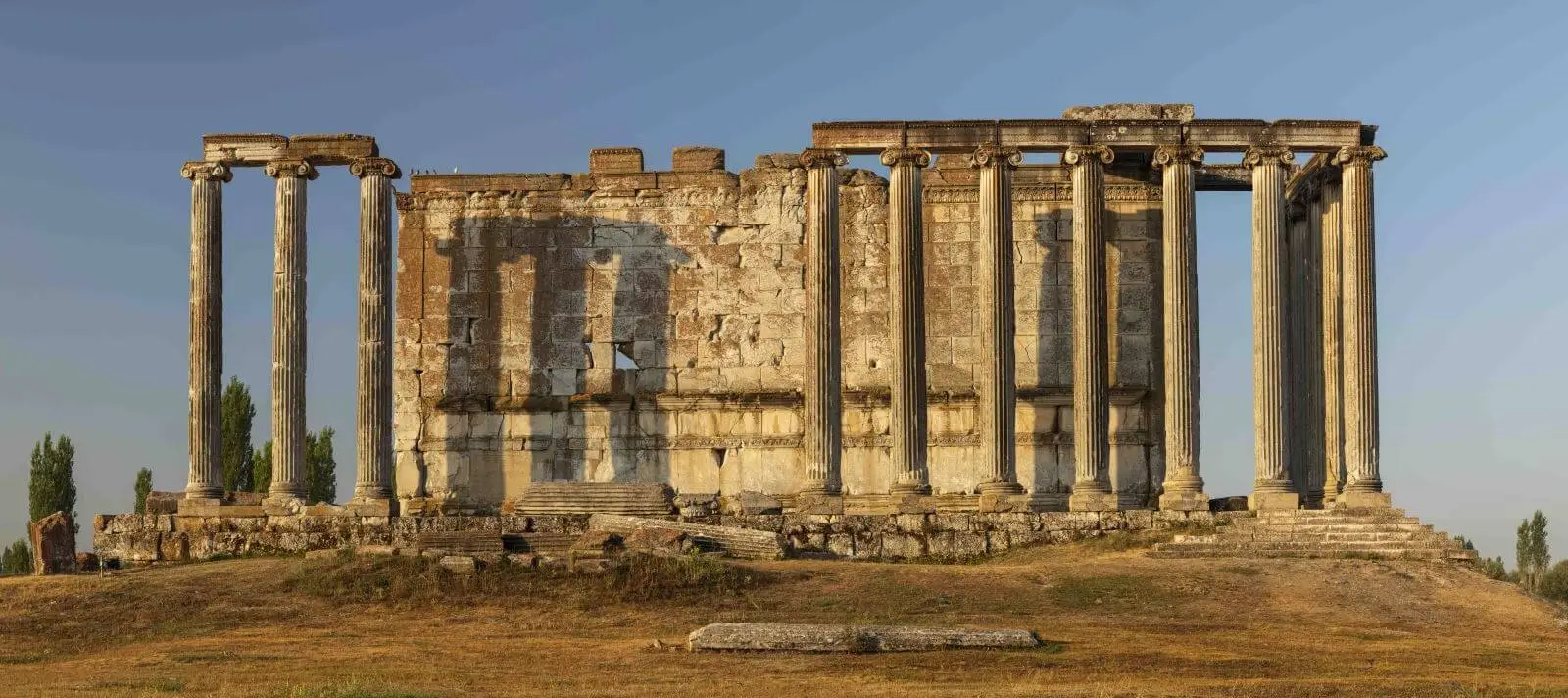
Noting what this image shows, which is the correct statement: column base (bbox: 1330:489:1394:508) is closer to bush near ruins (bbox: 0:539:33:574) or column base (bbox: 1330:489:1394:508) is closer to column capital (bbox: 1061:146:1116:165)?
column capital (bbox: 1061:146:1116:165)

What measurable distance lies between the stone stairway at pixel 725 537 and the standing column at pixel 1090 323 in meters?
6.33

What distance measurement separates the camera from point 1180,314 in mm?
46188

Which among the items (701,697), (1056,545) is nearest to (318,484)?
(1056,545)

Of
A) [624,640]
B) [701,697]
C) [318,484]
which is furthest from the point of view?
[318,484]

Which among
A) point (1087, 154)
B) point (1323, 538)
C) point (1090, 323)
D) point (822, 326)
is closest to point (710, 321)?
point (822, 326)

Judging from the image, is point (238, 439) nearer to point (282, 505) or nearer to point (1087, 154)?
point (282, 505)

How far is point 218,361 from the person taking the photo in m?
47.3

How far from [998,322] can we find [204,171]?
49.9 ft

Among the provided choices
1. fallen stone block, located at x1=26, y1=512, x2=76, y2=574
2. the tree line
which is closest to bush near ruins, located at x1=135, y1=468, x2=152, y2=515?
the tree line

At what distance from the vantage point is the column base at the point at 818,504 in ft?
149

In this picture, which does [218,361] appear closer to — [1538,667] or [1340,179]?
[1340,179]

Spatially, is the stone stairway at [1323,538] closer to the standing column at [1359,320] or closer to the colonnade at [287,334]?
the standing column at [1359,320]

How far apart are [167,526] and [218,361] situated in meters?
3.30

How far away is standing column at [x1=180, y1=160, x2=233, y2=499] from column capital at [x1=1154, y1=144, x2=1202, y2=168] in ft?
57.6
